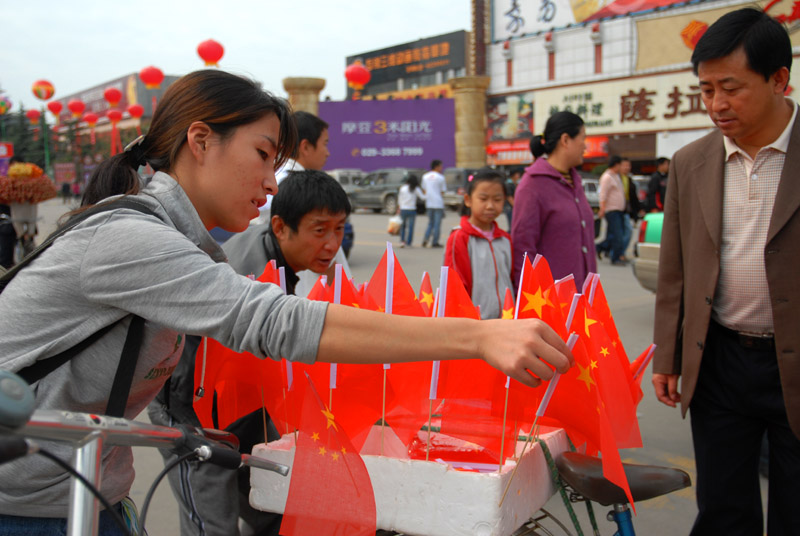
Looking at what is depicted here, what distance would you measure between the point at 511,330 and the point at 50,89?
112 ft

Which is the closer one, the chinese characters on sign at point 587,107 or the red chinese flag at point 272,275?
the red chinese flag at point 272,275

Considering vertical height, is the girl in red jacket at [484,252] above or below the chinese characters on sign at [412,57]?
below

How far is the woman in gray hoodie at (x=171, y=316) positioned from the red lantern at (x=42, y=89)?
33.0 meters

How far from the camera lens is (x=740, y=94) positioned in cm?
200

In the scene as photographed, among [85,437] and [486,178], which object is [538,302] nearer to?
[85,437]

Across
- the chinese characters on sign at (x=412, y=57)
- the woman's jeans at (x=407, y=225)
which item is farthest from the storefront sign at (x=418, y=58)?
the woman's jeans at (x=407, y=225)

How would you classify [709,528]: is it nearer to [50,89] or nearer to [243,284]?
[243,284]

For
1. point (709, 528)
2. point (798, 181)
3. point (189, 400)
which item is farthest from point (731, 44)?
point (189, 400)

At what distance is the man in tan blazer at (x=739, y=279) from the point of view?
198 centimetres

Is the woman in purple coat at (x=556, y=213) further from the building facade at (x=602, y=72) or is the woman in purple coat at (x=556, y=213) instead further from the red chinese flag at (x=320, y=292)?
the building facade at (x=602, y=72)

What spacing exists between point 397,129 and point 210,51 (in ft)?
43.9

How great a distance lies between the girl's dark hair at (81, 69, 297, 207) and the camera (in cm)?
134

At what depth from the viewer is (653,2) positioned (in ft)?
81.1

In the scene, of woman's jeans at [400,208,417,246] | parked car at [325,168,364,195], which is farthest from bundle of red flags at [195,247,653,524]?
parked car at [325,168,364,195]
